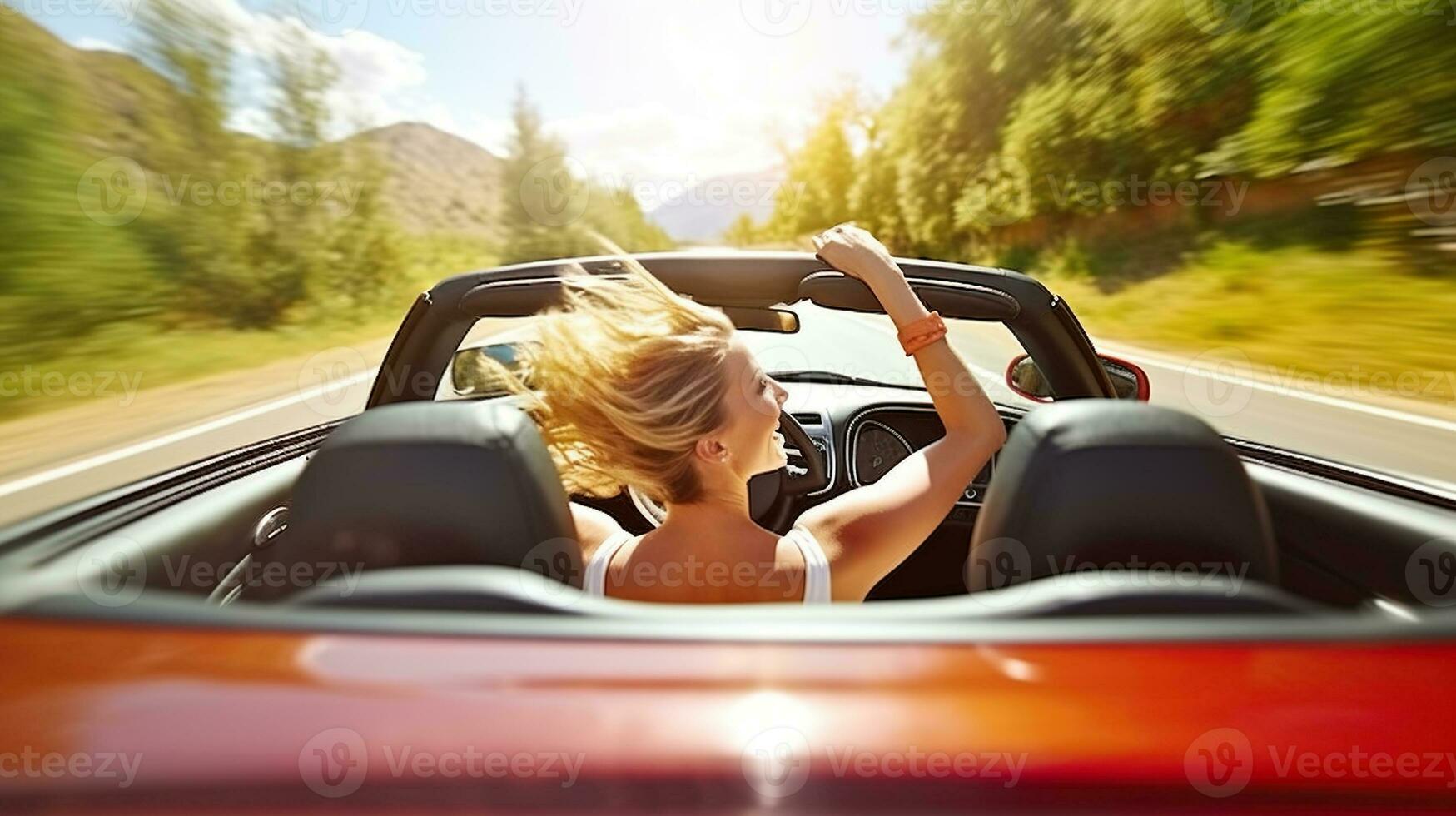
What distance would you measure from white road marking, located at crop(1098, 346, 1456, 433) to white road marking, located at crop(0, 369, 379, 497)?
9621 mm

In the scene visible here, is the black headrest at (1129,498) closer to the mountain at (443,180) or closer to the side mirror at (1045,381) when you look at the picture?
the side mirror at (1045,381)

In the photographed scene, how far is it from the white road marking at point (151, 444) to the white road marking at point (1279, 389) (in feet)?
31.6

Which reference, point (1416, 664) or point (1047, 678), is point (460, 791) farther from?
point (1416, 664)

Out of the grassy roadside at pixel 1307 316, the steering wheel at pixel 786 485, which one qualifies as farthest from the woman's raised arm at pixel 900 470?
the grassy roadside at pixel 1307 316

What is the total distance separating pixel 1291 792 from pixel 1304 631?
0.69 ft

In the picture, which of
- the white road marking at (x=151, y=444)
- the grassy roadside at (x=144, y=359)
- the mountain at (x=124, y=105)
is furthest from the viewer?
the mountain at (x=124, y=105)

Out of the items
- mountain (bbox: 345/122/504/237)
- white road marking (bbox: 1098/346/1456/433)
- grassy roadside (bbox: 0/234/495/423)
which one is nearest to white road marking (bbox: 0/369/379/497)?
grassy roadside (bbox: 0/234/495/423)

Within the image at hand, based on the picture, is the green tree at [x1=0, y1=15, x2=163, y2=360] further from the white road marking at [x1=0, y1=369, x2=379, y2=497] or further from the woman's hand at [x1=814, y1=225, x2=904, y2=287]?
the woman's hand at [x1=814, y1=225, x2=904, y2=287]

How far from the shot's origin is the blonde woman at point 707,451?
150 cm

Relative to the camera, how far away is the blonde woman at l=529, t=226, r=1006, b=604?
1500mm

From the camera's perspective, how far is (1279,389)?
41.2 feet

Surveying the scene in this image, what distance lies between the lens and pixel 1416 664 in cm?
97

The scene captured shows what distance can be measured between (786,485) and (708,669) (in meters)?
1.82

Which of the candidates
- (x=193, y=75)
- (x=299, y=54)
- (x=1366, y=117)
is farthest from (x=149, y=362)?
(x=1366, y=117)
